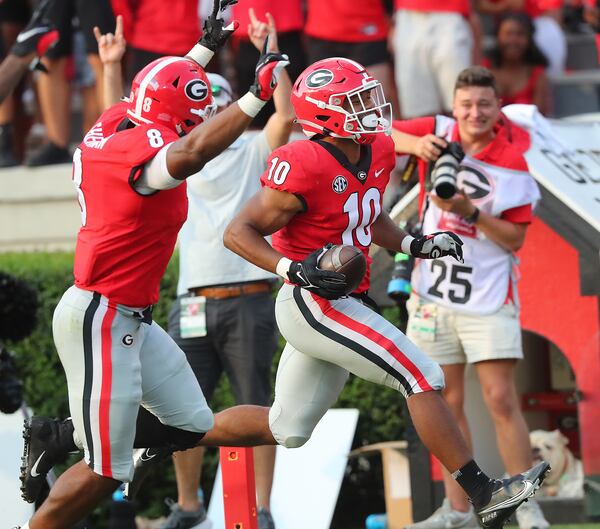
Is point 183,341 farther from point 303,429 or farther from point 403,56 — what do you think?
point 403,56

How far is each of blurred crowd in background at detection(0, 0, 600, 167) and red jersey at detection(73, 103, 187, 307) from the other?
358 cm

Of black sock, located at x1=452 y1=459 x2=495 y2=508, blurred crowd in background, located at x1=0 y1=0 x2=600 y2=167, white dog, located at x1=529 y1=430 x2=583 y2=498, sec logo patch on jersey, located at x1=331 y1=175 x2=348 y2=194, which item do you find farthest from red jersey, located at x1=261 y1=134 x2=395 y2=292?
blurred crowd in background, located at x1=0 y1=0 x2=600 y2=167

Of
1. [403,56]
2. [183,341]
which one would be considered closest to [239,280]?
[183,341]

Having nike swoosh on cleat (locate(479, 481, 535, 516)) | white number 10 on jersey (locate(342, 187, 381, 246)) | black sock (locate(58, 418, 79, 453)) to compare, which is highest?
white number 10 on jersey (locate(342, 187, 381, 246))

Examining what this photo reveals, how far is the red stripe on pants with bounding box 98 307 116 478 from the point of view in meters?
5.68

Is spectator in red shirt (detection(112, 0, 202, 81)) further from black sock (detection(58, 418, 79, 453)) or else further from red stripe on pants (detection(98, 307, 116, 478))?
red stripe on pants (detection(98, 307, 116, 478))

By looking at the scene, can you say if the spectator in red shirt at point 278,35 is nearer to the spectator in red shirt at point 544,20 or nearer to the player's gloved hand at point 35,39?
the spectator in red shirt at point 544,20

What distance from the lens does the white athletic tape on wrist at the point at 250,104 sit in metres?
5.25

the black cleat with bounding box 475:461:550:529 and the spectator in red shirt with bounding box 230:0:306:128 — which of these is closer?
the black cleat with bounding box 475:461:550:529

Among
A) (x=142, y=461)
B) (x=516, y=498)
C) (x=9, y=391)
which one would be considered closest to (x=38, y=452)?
(x=142, y=461)

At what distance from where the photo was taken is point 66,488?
573cm

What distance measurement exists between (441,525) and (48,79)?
179 inches

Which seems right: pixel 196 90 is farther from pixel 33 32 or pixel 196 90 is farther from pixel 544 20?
pixel 544 20

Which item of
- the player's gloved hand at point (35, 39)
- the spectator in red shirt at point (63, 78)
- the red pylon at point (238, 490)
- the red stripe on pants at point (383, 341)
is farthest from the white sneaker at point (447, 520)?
the spectator in red shirt at point (63, 78)
